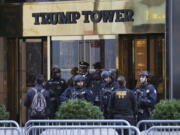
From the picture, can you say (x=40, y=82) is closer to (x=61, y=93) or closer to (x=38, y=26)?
(x=61, y=93)

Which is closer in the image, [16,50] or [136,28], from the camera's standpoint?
[136,28]

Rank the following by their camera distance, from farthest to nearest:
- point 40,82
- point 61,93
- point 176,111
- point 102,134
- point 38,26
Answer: point 38,26, point 61,93, point 40,82, point 176,111, point 102,134

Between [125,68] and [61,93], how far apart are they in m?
2.53

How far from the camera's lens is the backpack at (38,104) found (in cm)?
1299

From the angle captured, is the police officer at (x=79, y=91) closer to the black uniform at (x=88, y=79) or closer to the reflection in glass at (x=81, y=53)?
the black uniform at (x=88, y=79)

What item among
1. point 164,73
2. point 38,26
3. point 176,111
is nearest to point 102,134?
point 176,111

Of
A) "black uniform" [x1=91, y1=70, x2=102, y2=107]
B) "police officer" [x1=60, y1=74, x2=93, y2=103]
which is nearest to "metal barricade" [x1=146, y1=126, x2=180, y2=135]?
"police officer" [x1=60, y1=74, x2=93, y2=103]

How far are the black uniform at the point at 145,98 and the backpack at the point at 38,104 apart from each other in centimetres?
204

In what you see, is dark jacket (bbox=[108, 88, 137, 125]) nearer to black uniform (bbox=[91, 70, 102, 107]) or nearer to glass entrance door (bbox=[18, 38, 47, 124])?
black uniform (bbox=[91, 70, 102, 107])

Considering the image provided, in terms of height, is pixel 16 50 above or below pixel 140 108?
above

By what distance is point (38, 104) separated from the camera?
1298cm

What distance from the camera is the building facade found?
16203 mm

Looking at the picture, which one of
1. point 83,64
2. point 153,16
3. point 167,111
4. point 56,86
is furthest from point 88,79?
point 167,111

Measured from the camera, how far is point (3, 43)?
17656 millimetres
